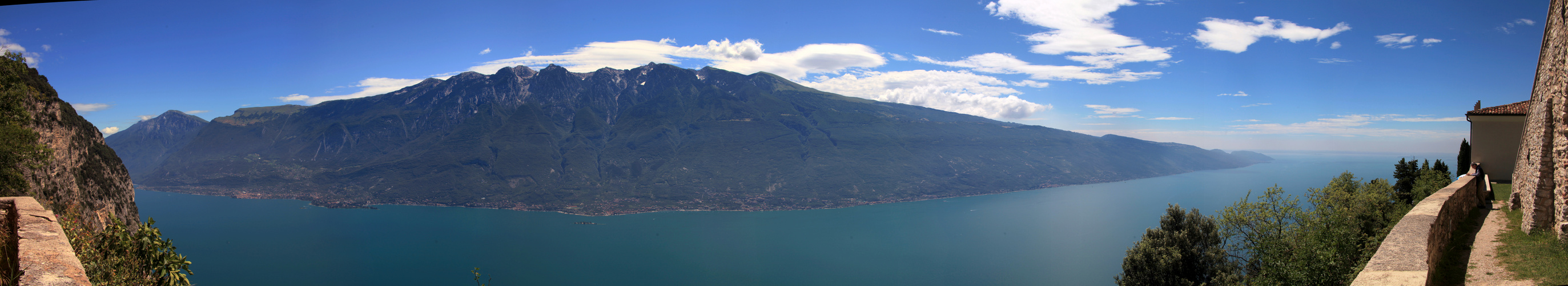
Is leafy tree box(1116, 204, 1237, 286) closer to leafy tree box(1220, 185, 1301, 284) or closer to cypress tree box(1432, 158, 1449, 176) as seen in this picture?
leafy tree box(1220, 185, 1301, 284)

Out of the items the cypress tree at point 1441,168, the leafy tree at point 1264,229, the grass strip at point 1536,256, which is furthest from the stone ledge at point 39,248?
the cypress tree at point 1441,168

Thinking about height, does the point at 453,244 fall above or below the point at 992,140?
below

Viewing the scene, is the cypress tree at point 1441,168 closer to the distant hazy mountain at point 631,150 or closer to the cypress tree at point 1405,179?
the cypress tree at point 1405,179

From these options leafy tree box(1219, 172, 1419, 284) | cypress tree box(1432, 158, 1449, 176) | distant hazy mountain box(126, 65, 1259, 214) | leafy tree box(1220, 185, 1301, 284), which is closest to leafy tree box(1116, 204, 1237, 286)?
leafy tree box(1219, 172, 1419, 284)

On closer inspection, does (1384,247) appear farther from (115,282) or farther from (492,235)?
(492,235)

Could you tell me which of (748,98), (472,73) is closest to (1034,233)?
(748,98)

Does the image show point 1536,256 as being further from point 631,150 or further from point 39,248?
point 631,150
